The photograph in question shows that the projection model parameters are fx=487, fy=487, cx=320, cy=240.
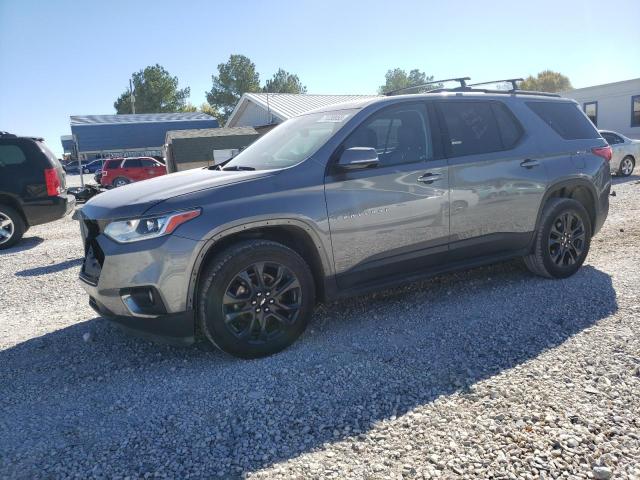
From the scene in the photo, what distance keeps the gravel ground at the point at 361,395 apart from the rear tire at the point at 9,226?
4.39 metres

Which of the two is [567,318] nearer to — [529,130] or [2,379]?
[529,130]

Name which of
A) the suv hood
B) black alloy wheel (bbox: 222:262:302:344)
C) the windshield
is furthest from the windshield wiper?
black alloy wheel (bbox: 222:262:302:344)

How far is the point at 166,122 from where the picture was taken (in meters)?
44.2

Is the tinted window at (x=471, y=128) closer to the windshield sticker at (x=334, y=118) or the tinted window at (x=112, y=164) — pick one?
the windshield sticker at (x=334, y=118)

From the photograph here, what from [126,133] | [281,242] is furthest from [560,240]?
[126,133]

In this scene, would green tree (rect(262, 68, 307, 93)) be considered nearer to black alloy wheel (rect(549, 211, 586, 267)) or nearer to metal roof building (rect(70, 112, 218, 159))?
metal roof building (rect(70, 112, 218, 159))

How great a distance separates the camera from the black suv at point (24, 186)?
329 inches

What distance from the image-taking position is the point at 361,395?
2930mm

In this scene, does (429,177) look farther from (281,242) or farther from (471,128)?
(281,242)

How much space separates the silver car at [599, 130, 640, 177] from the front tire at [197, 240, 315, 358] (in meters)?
14.5

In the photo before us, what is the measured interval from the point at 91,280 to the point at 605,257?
5440 mm

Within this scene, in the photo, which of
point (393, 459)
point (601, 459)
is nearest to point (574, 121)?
point (601, 459)

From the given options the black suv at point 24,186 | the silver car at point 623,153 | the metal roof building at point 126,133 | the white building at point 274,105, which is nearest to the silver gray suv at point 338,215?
the black suv at point 24,186

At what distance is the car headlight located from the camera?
3129mm
